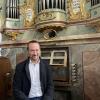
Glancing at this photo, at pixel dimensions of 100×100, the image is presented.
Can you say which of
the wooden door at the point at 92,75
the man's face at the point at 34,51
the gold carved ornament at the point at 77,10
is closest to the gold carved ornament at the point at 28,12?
the gold carved ornament at the point at 77,10

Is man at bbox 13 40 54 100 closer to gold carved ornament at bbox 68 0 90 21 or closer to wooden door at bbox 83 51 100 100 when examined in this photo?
wooden door at bbox 83 51 100 100

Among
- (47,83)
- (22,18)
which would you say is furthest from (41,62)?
(22,18)

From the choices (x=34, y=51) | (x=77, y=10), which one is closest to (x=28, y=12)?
(x=77, y=10)

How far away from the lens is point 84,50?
5.23 m

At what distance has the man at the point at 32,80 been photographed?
3203mm

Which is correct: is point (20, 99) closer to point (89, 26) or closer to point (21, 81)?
point (21, 81)

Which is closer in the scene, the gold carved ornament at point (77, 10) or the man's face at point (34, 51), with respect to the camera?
the man's face at point (34, 51)

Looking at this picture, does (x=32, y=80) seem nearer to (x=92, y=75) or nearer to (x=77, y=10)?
(x=92, y=75)

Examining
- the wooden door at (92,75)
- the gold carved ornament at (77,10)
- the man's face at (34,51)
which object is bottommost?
the wooden door at (92,75)

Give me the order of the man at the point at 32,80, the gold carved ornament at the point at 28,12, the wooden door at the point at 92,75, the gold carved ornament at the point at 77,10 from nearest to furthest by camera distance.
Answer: the man at the point at 32,80 → the wooden door at the point at 92,75 → the gold carved ornament at the point at 77,10 → the gold carved ornament at the point at 28,12

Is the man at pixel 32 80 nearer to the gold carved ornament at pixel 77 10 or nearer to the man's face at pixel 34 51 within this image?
the man's face at pixel 34 51

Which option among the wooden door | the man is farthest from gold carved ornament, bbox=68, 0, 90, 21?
the man

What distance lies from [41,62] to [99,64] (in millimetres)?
2065

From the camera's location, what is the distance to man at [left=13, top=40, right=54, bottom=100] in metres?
3.20
